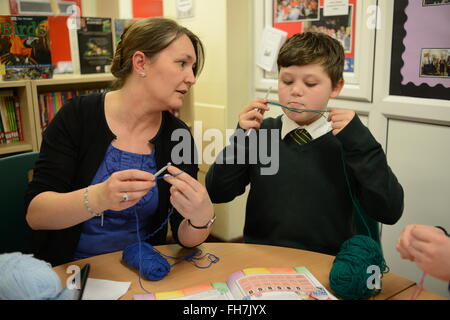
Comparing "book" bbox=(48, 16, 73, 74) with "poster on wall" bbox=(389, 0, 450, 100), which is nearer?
"poster on wall" bbox=(389, 0, 450, 100)

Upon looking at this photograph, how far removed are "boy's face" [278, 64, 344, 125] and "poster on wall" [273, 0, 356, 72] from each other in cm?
84

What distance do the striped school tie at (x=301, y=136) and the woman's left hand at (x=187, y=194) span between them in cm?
41

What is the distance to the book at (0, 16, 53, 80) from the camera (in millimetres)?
2049

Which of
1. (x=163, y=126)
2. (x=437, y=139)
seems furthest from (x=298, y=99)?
(x=437, y=139)

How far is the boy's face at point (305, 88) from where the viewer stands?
52.3 inches

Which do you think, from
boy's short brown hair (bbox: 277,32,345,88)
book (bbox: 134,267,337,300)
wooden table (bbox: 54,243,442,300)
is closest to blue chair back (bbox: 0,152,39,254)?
wooden table (bbox: 54,243,442,300)

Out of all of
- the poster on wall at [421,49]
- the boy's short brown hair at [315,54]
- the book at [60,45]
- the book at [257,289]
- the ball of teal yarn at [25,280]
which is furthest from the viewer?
the book at [60,45]

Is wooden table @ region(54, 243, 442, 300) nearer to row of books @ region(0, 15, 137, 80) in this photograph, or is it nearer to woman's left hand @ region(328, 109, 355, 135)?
woman's left hand @ region(328, 109, 355, 135)

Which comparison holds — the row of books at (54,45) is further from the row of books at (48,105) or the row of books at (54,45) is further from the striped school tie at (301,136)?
the striped school tie at (301,136)

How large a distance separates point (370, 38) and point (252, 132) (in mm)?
909

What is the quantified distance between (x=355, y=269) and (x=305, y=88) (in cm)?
61

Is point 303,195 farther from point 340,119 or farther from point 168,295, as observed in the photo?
point 168,295

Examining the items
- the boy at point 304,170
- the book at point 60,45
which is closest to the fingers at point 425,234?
the boy at point 304,170

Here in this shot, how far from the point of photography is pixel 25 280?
0.83 meters
